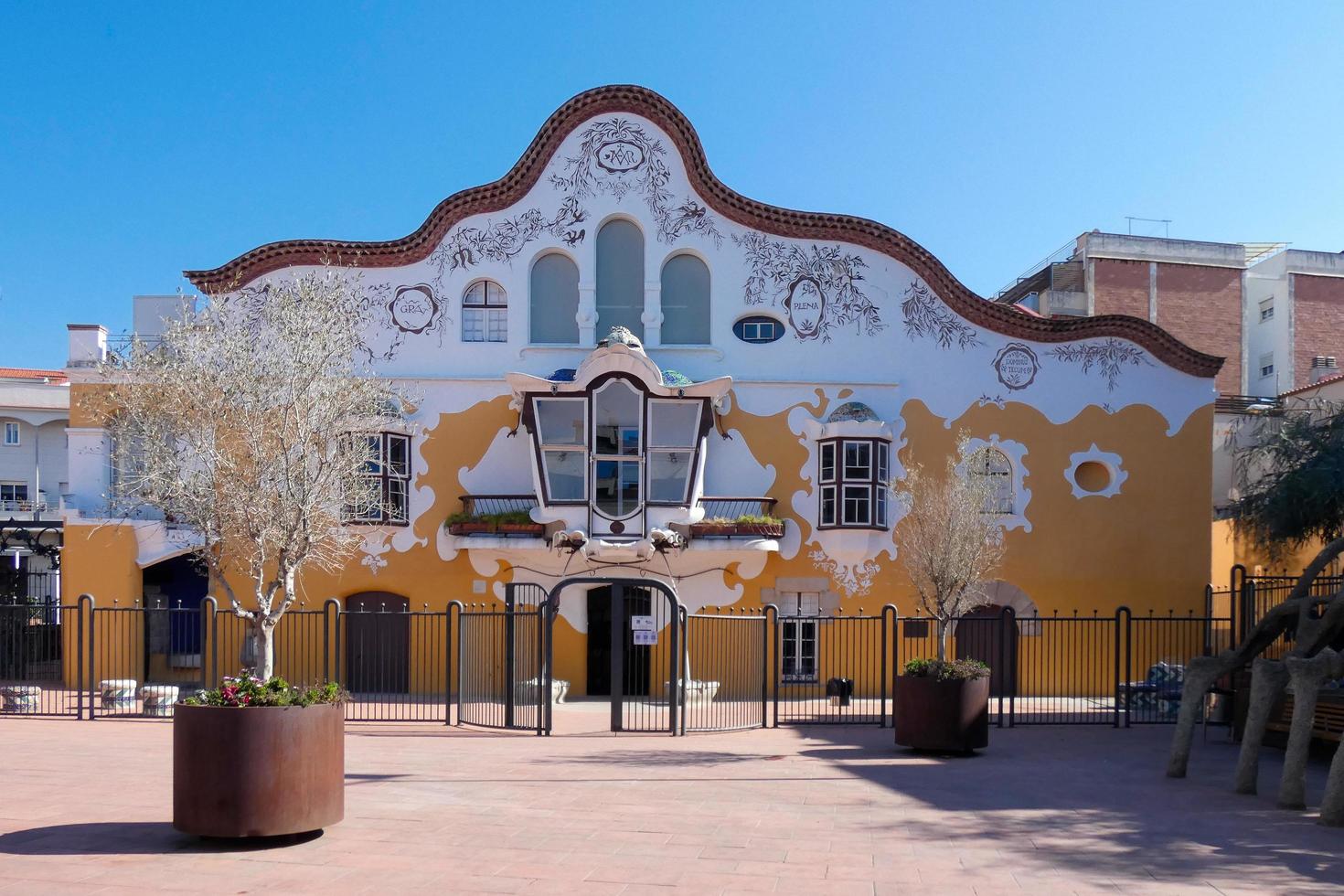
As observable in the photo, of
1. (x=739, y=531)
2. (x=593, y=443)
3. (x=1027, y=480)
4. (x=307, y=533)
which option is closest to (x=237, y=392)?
(x=307, y=533)

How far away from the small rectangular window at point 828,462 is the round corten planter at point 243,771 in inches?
583

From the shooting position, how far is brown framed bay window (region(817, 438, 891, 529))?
22.0m

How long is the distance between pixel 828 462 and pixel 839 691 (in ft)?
15.9

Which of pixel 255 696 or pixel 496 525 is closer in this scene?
pixel 255 696

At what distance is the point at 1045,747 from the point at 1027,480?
27.5 feet

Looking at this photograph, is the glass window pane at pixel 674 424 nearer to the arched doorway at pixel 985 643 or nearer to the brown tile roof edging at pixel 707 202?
the brown tile roof edging at pixel 707 202

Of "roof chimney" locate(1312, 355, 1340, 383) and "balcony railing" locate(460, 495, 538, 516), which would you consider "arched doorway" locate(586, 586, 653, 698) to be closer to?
"balcony railing" locate(460, 495, 538, 516)

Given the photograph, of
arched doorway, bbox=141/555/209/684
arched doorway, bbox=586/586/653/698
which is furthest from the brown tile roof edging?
arched doorway, bbox=586/586/653/698

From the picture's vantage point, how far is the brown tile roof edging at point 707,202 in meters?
22.4

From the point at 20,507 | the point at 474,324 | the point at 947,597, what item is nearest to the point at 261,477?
the point at 947,597

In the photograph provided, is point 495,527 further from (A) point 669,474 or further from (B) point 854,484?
(B) point 854,484

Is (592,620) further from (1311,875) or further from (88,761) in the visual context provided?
(1311,875)

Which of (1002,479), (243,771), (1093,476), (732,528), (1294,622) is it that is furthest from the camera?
(1093,476)

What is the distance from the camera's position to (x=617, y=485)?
854 inches
